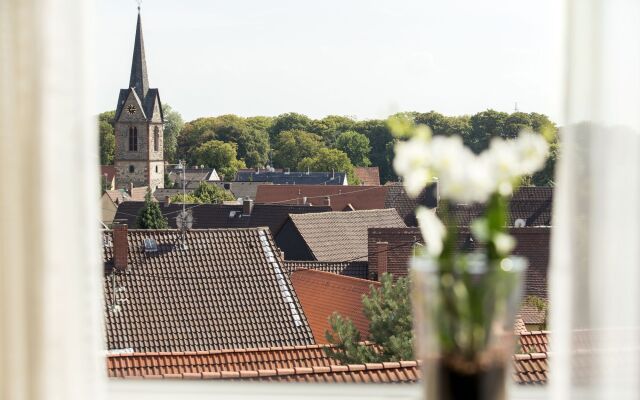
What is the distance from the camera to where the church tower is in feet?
97.7

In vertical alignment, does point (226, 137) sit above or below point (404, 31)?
below

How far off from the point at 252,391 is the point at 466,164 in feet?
2.61

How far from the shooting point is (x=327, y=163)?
2006cm

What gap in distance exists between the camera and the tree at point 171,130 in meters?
27.7

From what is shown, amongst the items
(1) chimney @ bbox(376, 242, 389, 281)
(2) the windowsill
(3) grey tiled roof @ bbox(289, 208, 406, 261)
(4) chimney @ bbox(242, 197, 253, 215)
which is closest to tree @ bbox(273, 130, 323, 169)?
(4) chimney @ bbox(242, 197, 253, 215)

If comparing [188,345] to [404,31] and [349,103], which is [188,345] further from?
[404,31]

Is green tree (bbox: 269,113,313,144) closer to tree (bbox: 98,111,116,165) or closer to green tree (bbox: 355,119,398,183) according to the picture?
green tree (bbox: 355,119,398,183)

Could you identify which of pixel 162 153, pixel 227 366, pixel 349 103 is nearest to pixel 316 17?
pixel 349 103

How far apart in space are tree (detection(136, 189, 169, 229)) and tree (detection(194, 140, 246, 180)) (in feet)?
15.1

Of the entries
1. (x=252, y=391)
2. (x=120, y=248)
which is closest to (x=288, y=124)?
(x=120, y=248)

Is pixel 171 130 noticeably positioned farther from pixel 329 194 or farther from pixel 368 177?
pixel 368 177

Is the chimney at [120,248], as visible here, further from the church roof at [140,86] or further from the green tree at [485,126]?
the church roof at [140,86]
